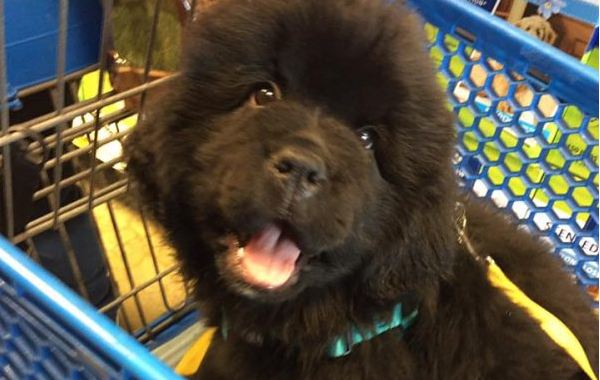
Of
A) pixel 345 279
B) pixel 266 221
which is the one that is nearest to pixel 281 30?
pixel 266 221

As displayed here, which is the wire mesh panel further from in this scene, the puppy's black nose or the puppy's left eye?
the puppy's black nose

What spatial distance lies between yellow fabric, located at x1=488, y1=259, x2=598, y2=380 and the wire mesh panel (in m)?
0.23

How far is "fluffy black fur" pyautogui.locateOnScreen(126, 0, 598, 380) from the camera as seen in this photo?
83 cm

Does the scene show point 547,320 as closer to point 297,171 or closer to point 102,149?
point 297,171

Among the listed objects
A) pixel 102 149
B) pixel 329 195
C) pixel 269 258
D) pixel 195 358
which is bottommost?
pixel 195 358

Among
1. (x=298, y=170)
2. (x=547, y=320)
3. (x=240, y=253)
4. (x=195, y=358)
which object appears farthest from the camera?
(x=195, y=358)

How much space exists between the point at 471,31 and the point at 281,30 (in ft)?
1.65

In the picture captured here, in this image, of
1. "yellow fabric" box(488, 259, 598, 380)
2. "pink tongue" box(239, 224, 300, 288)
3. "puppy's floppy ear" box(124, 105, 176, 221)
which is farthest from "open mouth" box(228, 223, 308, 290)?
"yellow fabric" box(488, 259, 598, 380)

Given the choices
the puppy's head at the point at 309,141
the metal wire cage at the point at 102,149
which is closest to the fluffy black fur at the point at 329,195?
the puppy's head at the point at 309,141

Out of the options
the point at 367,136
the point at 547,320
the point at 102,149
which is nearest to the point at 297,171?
the point at 367,136

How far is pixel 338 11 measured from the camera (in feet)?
2.80

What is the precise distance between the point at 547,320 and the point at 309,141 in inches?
18.0

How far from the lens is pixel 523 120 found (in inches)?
57.4

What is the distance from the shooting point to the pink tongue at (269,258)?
0.86m
